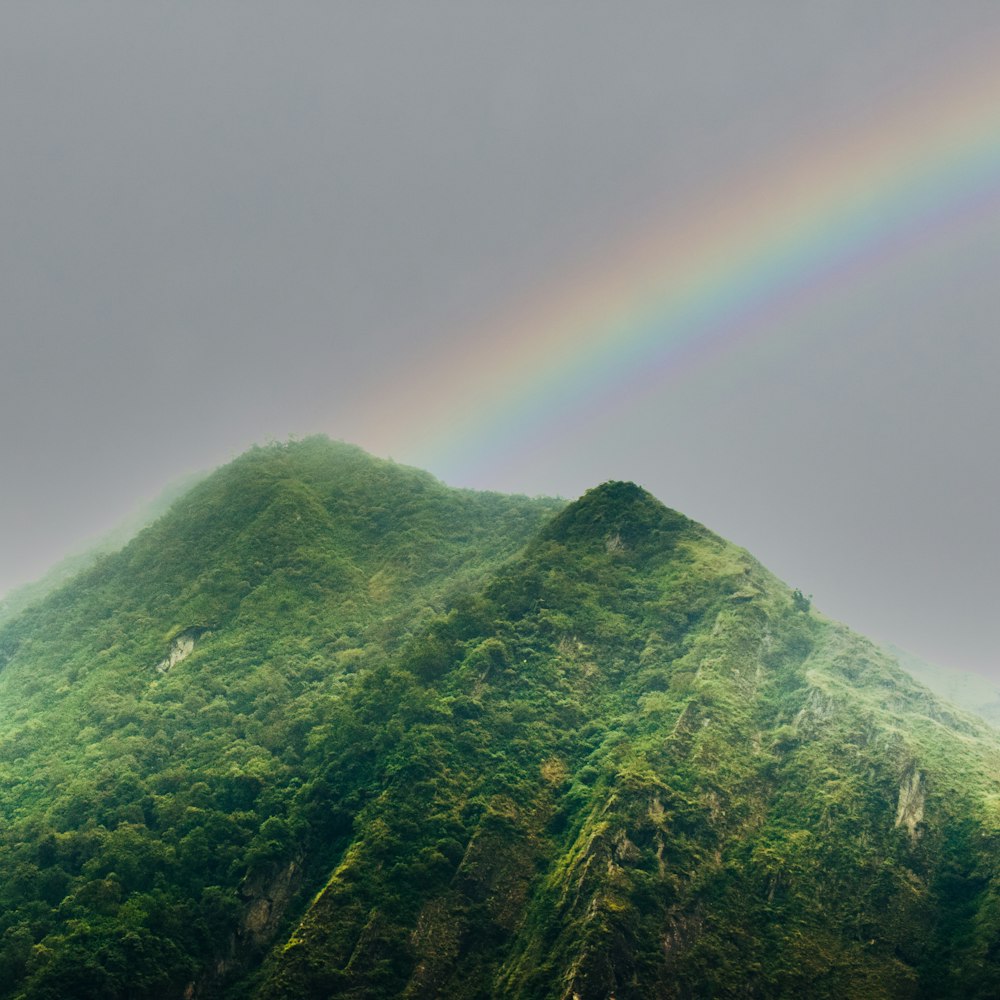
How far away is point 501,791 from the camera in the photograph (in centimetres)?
5275

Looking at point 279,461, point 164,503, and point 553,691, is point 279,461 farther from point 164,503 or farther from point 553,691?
point 553,691

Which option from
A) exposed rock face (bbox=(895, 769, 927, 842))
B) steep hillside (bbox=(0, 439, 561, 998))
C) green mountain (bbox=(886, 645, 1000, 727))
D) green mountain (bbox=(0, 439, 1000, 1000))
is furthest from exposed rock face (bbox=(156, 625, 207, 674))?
green mountain (bbox=(886, 645, 1000, 727))

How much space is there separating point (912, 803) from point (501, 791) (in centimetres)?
2896

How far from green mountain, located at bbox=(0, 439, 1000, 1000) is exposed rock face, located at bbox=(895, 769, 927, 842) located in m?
0.18

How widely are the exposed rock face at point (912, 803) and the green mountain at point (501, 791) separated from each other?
0.58 feet

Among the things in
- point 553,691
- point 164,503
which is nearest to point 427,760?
point 553,691

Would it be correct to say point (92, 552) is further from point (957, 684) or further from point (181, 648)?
point (957, 684)

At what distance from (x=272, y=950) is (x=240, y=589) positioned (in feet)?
143

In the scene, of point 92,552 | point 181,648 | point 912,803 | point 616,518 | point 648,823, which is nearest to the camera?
point 648,823

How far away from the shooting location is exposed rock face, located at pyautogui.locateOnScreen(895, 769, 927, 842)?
4988 cm

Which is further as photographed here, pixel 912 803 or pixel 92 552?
pixel 92 552

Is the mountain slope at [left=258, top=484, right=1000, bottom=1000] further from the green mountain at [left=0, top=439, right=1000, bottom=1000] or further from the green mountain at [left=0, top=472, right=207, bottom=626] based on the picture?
the green mountain at [left=0, top=472, right=207, bottom=626]

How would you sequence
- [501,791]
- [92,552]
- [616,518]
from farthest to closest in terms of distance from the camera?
[92,552] < [616,518] < [501,791]

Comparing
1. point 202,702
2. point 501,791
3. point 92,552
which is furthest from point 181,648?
point 92,552
